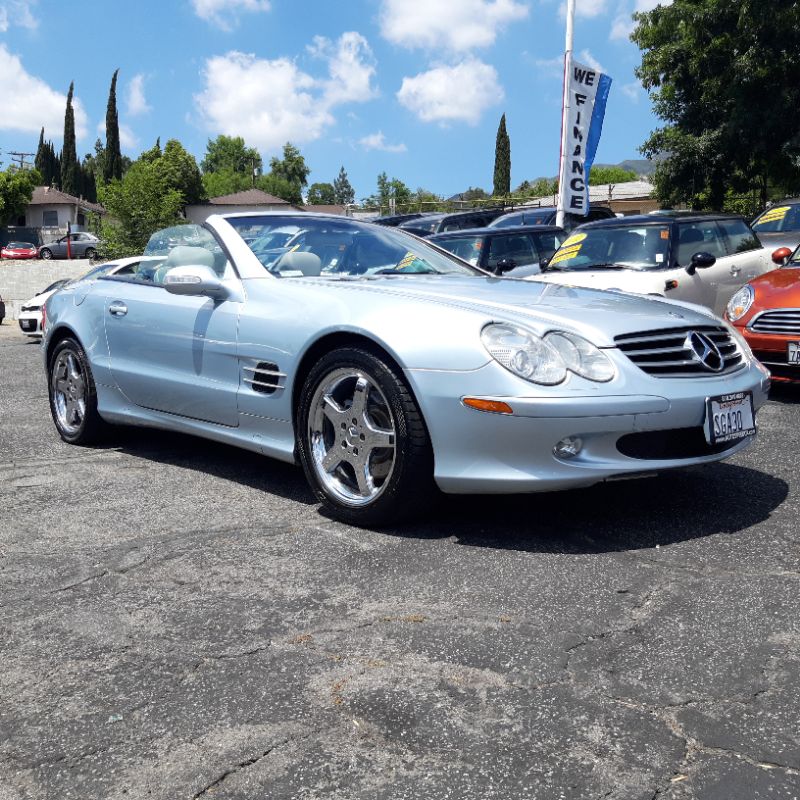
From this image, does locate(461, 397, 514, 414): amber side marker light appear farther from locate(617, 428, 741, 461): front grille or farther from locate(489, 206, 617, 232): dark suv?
locate(489, 206, 617, 232): dark suv

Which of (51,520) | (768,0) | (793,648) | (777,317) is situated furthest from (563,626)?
(768,0)

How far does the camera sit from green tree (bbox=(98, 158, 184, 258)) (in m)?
23.2

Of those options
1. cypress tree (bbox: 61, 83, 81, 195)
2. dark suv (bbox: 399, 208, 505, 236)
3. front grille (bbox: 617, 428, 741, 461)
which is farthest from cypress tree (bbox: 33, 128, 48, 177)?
front grille (bbox: 617, 428, 741, 461)

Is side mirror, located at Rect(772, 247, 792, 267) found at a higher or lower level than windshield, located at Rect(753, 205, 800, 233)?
lower

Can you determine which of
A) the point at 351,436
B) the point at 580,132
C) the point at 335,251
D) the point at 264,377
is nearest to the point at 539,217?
the point at 580,132

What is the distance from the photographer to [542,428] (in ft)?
11.9

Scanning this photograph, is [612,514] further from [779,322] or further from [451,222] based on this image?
[451,222]

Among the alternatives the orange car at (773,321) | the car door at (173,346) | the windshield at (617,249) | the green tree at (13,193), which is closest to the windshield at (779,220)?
the windshield at (617,249)

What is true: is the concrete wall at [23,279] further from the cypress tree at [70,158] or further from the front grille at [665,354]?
the cypress tree at [70,158]

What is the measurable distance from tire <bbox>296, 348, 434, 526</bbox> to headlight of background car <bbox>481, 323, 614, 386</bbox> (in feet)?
1.28

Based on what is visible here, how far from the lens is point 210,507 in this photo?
4.46 meters

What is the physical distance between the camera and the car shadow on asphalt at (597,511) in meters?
3.86

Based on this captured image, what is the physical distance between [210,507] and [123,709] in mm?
1975

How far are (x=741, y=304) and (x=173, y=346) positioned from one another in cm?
420
